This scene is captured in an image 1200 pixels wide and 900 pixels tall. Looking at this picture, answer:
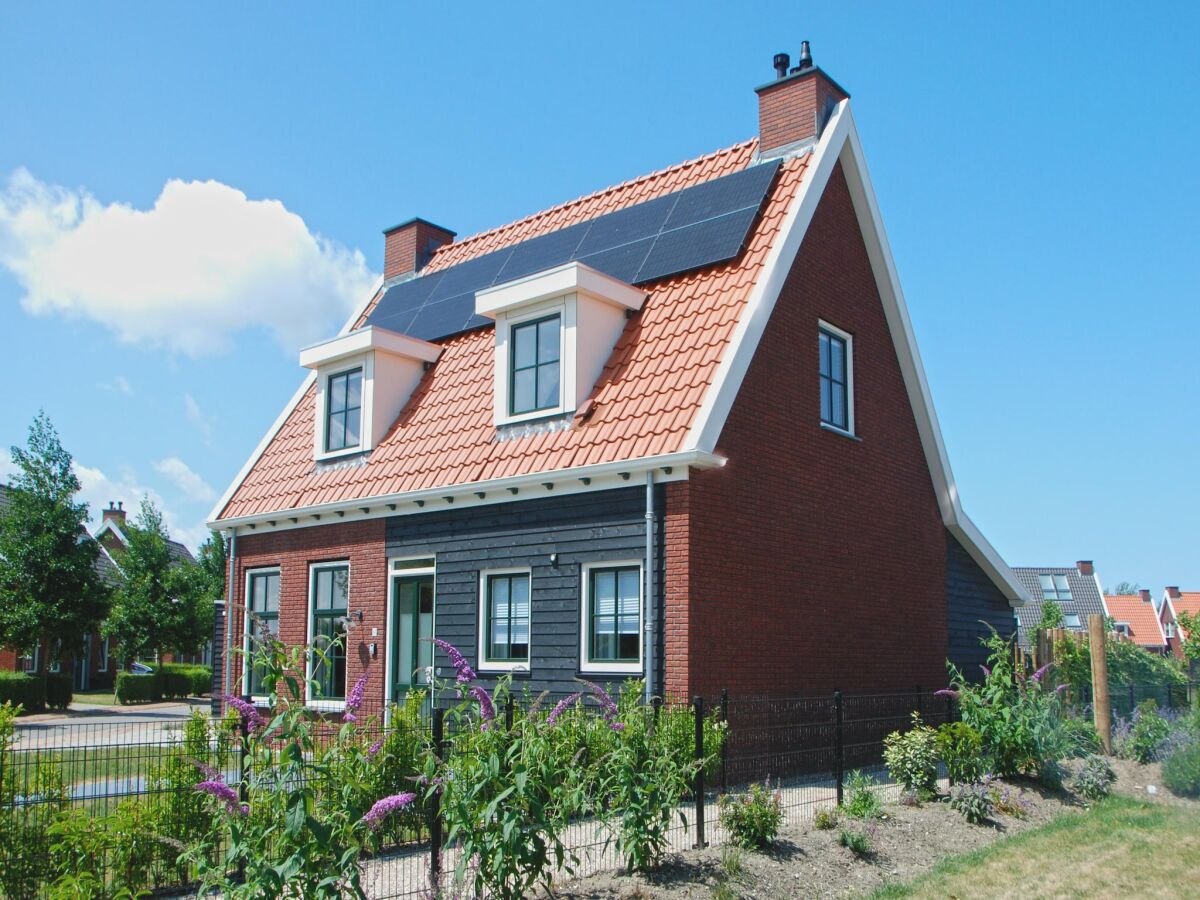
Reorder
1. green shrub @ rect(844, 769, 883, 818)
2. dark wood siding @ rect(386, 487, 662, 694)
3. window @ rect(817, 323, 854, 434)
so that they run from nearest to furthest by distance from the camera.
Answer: green shrub @ rect(844, 769, 883, 818)
dark wood siding @ rect(386, 487, 662, 694)
window @ rect(817, 323, 854, 434)

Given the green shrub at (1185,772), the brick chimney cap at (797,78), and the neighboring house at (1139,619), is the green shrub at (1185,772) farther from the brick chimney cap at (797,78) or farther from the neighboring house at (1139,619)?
the neighboring house at (1139,619)

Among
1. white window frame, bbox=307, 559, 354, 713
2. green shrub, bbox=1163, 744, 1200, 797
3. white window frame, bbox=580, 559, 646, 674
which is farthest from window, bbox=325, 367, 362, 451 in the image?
green shrub, bbox=1163, 744, 1200, 797

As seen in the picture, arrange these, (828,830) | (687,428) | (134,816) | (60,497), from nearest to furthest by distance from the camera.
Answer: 1. (134,816)
2. (828,830)
3. (687,428)
4. (60,497)

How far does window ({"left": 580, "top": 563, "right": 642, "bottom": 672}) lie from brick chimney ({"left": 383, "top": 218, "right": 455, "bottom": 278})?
36.1 ft

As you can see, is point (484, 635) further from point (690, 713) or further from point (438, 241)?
point (438, 241)

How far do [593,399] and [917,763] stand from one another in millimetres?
5966

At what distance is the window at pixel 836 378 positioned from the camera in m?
15.6

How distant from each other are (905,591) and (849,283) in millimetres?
4964

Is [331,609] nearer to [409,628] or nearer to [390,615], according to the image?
[390,615]

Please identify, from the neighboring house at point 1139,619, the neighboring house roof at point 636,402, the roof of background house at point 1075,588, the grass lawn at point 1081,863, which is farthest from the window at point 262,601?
the neighboring house at point 1139,619

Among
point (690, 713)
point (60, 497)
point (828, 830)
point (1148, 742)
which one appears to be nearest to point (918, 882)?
point (828, 830)

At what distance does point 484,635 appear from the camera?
47.9 feet

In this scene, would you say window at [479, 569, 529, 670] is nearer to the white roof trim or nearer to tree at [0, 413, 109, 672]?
the white roof trim

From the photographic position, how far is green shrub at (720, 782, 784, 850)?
916 cm
